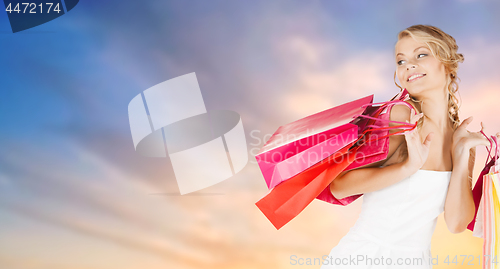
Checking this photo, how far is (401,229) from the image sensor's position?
1.58 metres

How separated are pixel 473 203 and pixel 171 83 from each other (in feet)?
9.70

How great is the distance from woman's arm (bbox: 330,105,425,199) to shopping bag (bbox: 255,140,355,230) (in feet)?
0.45

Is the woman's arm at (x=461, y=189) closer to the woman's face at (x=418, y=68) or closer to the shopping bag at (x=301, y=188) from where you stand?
the woman's face at (x=418, y=68)

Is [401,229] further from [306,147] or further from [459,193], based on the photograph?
[306,147]

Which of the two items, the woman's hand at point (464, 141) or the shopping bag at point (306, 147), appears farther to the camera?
the woman's hand at point (464, 141)

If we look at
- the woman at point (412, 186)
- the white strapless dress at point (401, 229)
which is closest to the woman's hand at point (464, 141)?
the woman at point (412, 186)

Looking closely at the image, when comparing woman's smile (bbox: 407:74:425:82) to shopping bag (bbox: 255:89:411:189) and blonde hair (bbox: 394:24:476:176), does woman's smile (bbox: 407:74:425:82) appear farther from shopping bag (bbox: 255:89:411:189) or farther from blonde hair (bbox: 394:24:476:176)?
shopping bag (bbox: 255:89:411:189)

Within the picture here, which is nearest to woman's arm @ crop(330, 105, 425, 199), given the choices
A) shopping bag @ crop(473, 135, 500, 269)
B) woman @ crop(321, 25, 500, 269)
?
woman @ crop(321, 25, 500, 269)

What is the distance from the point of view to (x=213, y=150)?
372 cm

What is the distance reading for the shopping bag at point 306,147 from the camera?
146 cm

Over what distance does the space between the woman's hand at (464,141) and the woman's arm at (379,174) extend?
0.25 m

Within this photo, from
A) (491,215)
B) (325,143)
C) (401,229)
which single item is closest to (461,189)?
(491,215)

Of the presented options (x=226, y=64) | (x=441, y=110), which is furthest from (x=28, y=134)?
(x=441, y=110)

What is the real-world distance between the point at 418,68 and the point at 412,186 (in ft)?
1.75
